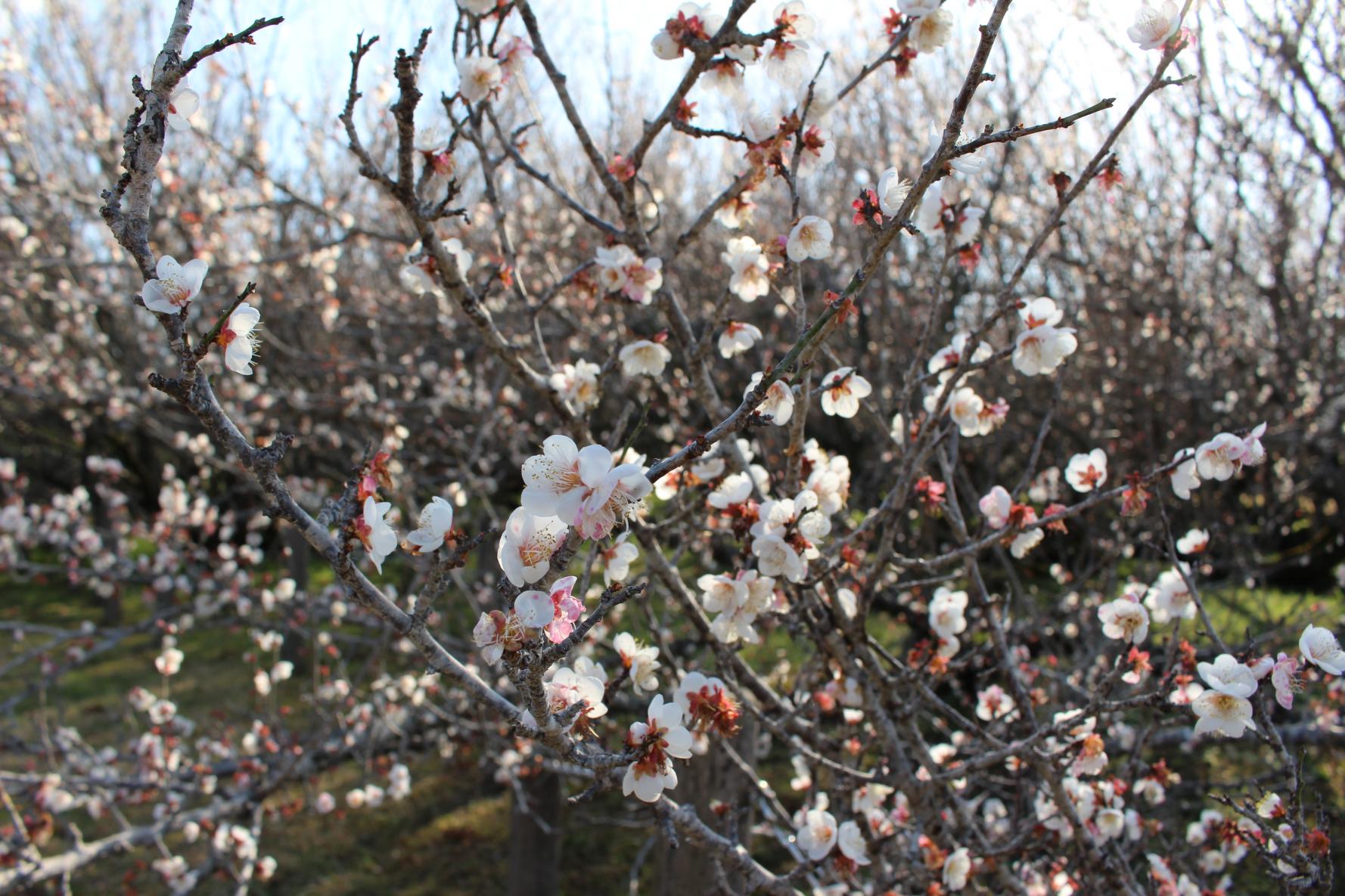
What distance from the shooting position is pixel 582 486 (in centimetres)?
104

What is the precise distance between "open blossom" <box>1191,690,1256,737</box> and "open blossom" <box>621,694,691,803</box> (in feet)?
3.18

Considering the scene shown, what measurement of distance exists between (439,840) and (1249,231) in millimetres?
6879

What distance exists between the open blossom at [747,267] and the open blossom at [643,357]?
26cm

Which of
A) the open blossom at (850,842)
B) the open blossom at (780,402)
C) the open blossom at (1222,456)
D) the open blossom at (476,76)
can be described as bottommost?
the open blossom at (850,842)

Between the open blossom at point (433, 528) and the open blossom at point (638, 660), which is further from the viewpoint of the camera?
the open blossom at point (638, 660)

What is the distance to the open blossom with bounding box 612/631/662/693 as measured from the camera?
63.2 inches

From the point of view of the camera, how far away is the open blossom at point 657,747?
1.24 m

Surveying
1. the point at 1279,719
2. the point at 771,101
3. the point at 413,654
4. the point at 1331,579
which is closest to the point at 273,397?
the point at 413,654

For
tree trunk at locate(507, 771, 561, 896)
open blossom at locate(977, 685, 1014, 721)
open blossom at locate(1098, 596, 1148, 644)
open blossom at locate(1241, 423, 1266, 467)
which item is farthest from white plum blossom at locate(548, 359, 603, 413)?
tree trunk at locate(507, 771, 561, 896)

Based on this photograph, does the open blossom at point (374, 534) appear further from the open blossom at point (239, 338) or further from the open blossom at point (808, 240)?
the open blossom at point (808, 240)

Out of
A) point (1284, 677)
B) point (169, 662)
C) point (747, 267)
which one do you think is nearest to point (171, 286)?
point (747, 267)

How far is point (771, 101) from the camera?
7.37 m

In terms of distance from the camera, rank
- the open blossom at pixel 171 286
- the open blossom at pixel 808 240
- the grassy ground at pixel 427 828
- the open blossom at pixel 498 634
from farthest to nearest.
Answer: the grassy ground at pixel 427 828 → the open blossom at pixel 808 240 → the open blossom at pixel 171 286 → the open blossom at pixel 498 634

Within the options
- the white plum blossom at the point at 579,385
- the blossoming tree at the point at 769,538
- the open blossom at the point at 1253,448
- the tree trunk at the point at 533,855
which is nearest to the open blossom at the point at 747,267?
the blossoming tree at the point at 769,538
